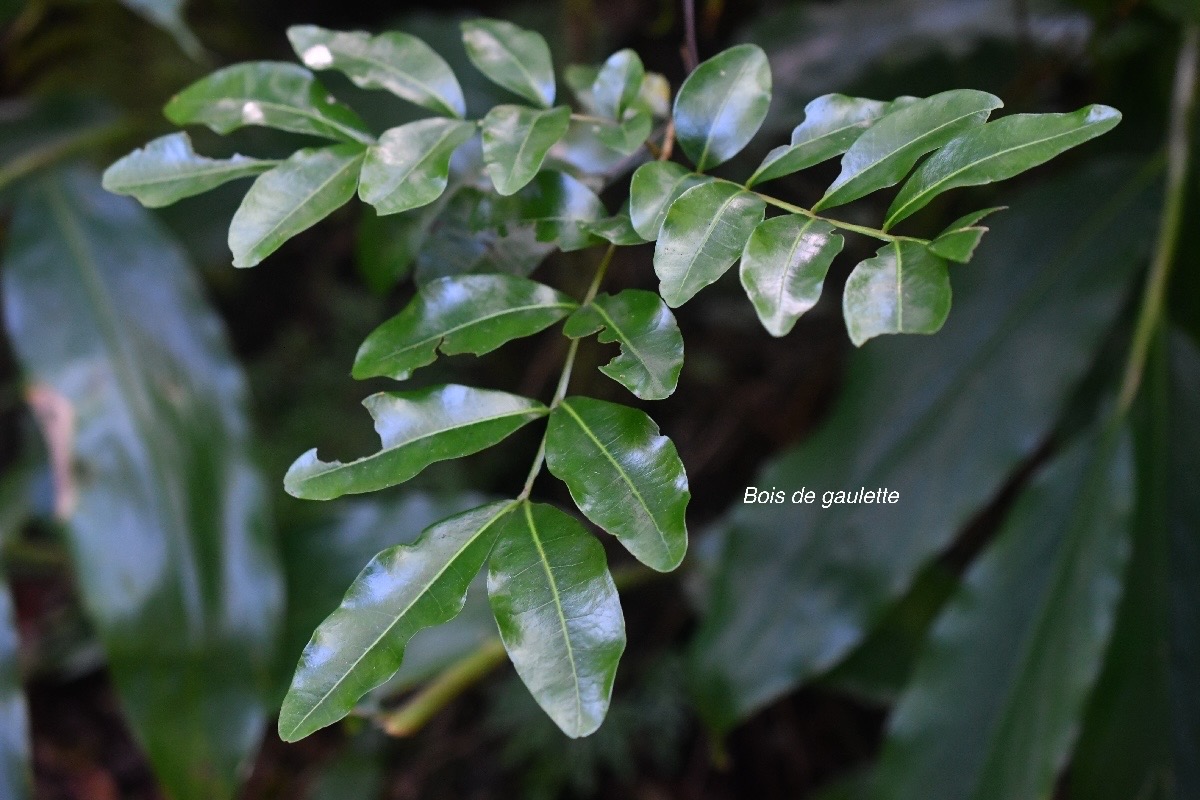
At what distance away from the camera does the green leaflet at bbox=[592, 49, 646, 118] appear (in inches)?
16.8

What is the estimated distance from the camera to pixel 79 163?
902mm

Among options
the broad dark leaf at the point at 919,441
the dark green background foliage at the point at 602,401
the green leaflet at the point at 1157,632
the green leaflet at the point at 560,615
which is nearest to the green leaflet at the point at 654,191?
the dark green background foliage at the point at 602,401

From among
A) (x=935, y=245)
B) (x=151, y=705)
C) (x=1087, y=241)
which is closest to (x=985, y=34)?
(x=1087, y=241)

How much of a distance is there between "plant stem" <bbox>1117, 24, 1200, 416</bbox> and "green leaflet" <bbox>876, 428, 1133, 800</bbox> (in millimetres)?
54

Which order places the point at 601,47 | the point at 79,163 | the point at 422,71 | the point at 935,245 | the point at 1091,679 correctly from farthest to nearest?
1. the point at 601,47
2. the point at 79,163
3. the point at 1091,679
4. the point at 422,71
5. the point at 935,245

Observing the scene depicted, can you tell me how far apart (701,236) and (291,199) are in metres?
0.18

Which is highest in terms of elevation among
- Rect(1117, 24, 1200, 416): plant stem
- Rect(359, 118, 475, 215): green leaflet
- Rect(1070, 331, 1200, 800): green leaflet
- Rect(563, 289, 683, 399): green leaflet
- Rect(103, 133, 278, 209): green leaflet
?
Rect(359, 118, 475, 215): green leaflet

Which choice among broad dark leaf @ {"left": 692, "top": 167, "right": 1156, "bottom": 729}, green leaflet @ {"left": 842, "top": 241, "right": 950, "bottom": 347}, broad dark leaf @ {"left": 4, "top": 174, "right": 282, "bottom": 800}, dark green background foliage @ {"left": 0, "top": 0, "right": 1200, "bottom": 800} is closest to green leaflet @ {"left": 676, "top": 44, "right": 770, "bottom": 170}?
dark green background foliage @ {"left": 0, "top": 0, "right": 1200, "bottom": 800}

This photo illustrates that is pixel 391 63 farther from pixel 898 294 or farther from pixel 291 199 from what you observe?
pixel 898 294

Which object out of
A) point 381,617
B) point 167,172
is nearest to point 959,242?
point 381,617

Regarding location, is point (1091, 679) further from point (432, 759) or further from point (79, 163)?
point (79, 163)

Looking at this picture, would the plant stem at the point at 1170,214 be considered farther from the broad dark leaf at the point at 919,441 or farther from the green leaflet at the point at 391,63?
the green leaflet at the point at 391,63

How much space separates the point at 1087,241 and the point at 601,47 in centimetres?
61

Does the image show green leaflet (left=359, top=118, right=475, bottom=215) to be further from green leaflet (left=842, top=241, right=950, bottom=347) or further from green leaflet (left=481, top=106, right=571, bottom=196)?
green leaflet (left=842, top=241, right=950, bottom=347)
